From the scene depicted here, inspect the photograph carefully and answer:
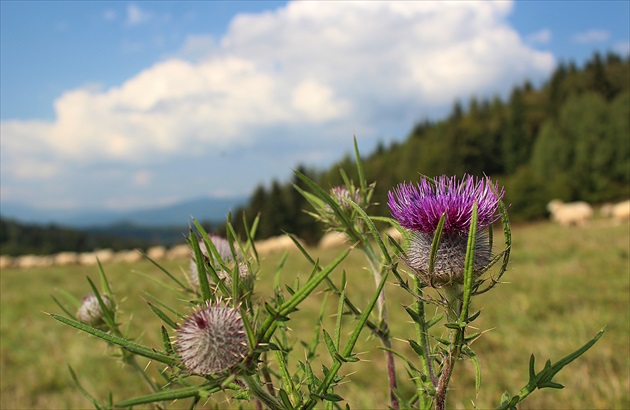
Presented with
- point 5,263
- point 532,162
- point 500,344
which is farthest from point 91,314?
point 532,162

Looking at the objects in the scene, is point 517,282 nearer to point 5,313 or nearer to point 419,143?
point 5,313

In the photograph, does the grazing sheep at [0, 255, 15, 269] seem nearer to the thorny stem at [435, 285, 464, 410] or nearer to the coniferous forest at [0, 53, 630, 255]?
the coniferous forest at [0, 53, 630, 255]

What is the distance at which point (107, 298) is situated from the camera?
1.80m

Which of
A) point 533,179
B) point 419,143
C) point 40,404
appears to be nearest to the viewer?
point 40,404

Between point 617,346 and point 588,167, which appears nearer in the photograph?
point 617,346

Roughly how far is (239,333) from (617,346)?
17.7 ft

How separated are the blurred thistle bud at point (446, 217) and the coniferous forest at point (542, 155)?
38.1 metres

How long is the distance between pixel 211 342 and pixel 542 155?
6994 centimetres

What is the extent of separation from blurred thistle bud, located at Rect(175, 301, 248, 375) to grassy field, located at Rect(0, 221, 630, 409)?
1.45 meters

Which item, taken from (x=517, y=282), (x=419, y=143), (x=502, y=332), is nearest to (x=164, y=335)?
(x=502, y=332)

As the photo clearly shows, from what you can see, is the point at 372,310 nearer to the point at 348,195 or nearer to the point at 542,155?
the point at 348,195

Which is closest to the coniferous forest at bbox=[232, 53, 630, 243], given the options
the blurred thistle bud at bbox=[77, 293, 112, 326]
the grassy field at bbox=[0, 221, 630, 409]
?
the grassy field at bbox=[0, 221, 630, 409]

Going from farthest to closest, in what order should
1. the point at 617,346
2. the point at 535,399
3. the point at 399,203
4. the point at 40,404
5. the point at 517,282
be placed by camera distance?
the point at 517,282 < the point at 40,404 < the point at 617,346 < the point at 535,399 < the point at 399,203

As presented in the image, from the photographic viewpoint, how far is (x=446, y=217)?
1.22 metres
